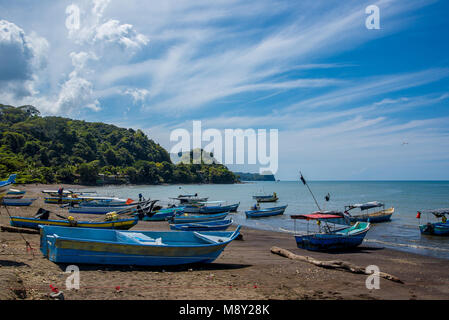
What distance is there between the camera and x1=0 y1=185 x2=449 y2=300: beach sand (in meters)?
7.65

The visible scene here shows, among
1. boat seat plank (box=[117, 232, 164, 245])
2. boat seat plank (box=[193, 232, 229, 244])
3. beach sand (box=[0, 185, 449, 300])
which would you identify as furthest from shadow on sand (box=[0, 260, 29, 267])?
boat seat plank (box=[193, 232, 229, 244])

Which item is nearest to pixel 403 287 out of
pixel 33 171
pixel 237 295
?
pixel 237 295

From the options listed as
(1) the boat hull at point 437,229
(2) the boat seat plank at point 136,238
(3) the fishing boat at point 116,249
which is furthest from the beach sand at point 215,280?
(1) the boat hull at point 437,229

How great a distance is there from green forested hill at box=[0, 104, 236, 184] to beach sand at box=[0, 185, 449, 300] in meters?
71.5

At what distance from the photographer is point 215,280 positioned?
382 inches

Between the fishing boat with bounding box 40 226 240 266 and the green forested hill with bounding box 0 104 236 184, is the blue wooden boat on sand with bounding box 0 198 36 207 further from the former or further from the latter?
the green forested hill with bounding box 0 104 236 184

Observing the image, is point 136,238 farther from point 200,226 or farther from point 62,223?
point 200,226

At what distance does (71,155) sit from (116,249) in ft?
451

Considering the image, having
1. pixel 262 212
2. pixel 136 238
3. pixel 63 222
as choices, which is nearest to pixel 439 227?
pixel 262 212

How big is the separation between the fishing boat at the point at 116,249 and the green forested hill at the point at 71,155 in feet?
228
